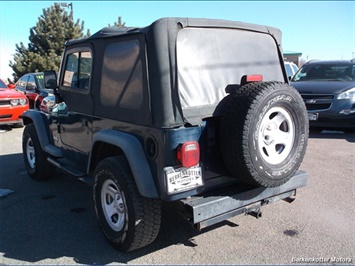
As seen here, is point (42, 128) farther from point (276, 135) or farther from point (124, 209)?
point (276, 135)

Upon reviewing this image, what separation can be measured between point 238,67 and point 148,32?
39.6 inches

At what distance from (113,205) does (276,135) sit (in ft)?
5.55

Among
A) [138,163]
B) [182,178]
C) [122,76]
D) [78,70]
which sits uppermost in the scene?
[78,70]

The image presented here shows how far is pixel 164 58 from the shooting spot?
2.79 metres

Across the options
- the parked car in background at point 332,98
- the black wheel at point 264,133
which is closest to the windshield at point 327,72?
the parked car in background at point 332,98

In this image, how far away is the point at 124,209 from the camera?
9.95 feet

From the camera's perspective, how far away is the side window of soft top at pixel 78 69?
385cm

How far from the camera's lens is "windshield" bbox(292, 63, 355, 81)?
8.73 meters

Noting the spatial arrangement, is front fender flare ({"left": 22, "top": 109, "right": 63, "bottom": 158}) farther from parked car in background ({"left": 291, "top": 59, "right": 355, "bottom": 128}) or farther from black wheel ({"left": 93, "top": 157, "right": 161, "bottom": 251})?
parked car in background ({"left": 291, "top": 59, "right": 355, "bottom": 128})

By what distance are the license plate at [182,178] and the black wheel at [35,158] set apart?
122 inches

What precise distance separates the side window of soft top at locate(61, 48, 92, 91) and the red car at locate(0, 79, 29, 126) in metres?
5.98

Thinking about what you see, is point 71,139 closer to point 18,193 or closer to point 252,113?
point 18,193

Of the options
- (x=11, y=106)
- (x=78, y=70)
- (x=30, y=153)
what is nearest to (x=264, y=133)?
(x=78, y=70)

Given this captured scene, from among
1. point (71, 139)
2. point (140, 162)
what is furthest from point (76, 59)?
point (140, 162)
